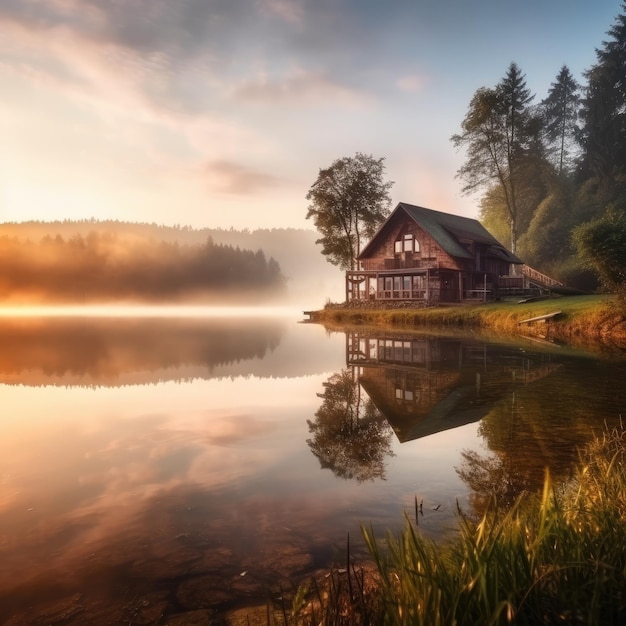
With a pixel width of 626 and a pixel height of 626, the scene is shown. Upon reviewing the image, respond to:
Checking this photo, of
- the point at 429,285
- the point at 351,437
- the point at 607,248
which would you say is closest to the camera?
the point at 351,437

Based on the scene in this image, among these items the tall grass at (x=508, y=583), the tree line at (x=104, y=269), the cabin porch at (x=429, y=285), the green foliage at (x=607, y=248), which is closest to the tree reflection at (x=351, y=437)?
the tall grass at (x=508, y=583)

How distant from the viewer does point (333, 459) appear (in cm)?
815

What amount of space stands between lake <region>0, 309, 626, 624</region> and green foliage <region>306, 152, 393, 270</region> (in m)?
45.4

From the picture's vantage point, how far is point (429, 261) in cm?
4884

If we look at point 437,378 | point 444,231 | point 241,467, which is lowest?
point 241,467

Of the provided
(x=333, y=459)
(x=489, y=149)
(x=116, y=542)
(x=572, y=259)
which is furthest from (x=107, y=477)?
(x=489, y=149)

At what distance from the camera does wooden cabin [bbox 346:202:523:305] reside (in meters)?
47.7

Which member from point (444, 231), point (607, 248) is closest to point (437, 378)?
point (607, 248)

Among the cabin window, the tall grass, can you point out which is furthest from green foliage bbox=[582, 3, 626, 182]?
the tall grass

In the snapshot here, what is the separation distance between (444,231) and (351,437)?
45.6 m

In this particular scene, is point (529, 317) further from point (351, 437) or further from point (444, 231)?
point (351, 437)

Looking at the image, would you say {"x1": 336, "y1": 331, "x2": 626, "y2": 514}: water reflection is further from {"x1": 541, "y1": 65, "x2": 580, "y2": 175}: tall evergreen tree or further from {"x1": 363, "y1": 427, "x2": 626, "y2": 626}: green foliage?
{"x1": 541, "y1": 65, "x2": 580, "y2": 175}: tall evergreen tree

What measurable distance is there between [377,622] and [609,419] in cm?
883

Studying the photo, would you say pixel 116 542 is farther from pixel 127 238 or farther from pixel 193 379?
pixel 127 238
